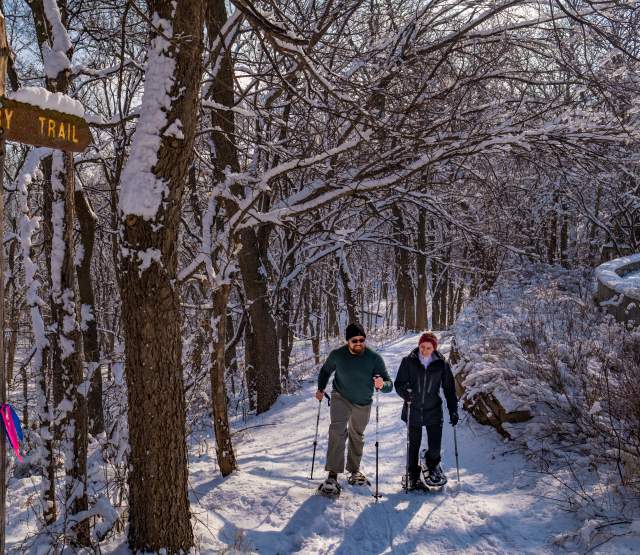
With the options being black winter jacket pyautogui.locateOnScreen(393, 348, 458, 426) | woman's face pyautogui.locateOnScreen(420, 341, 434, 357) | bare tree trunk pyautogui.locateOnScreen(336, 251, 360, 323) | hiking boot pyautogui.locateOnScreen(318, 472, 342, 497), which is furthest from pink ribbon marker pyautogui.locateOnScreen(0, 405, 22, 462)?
bare tree trunk pyautogui.locateOnScreen(336, 251, 360, 323)

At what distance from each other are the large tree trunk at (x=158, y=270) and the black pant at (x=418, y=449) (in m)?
2.96

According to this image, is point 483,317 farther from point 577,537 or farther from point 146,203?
point 146,203

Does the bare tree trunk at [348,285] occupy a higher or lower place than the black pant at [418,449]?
higher

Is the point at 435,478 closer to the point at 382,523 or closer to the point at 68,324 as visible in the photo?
the point at 382,523

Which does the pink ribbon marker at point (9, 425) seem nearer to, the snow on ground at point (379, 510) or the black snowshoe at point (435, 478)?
the snow on ground at point (379, 510)

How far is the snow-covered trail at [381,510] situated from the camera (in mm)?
4328

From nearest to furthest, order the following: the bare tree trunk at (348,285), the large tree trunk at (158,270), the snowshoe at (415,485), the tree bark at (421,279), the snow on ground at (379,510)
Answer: the large tree trunk at (158,270) < the snow on ground at (379,510) < the snowshoe at (415,485) < the bare tree trunk at (348,285) < the tree bark at (421,279)

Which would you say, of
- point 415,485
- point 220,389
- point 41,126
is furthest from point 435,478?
point 41,126

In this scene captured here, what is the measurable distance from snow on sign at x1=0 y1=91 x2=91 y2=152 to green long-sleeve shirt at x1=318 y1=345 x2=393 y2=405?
3794 mm

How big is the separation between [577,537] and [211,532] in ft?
9.67

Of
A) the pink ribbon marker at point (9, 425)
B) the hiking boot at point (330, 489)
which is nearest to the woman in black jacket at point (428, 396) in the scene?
the hiking boot at point (330, 489)

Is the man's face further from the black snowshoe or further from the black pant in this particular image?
the black snowshoe

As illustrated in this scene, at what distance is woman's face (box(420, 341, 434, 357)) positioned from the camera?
5.86 metres

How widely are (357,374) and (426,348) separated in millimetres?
844
